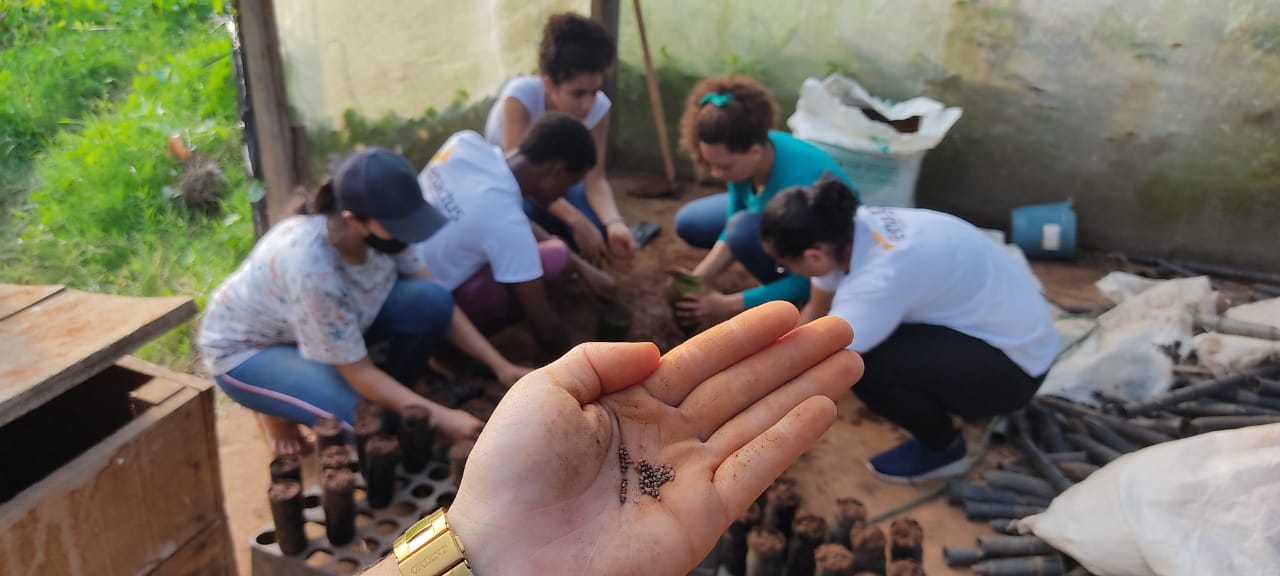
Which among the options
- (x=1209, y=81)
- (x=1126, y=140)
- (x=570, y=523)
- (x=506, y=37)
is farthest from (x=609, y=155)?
(x=570, y=523)

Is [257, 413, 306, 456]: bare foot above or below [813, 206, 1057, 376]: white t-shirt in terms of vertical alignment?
below

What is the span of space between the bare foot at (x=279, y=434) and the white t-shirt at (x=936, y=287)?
6.63ft

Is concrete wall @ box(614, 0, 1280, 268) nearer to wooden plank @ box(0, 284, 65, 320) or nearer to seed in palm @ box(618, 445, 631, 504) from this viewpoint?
seed in palm @ box(618, 445, 631, 504)

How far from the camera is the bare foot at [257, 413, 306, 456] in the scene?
9.83 ft

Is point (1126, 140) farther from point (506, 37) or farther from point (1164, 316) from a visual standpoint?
point (506, 37)

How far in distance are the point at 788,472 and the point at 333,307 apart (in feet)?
5.82

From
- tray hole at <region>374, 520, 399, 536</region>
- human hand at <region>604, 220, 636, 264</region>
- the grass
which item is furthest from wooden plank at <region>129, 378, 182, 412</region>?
human hand at <region>604, 220, 636, 264</region>

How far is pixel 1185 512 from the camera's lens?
7.20ft

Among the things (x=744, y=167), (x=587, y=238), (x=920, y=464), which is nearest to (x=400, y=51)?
(x=587, y=238)

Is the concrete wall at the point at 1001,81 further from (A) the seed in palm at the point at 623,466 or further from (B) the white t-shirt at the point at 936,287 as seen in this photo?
(A) the seed in palm at the point at 623,466

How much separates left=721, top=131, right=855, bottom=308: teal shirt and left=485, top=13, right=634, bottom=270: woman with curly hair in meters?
0.74

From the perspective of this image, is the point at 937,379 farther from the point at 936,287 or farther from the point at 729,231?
the point at 729,231

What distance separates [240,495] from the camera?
2961 mm

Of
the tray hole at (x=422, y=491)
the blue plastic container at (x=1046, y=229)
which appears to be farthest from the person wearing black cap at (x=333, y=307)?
the blue plastic container at (x=1046, y=229)
